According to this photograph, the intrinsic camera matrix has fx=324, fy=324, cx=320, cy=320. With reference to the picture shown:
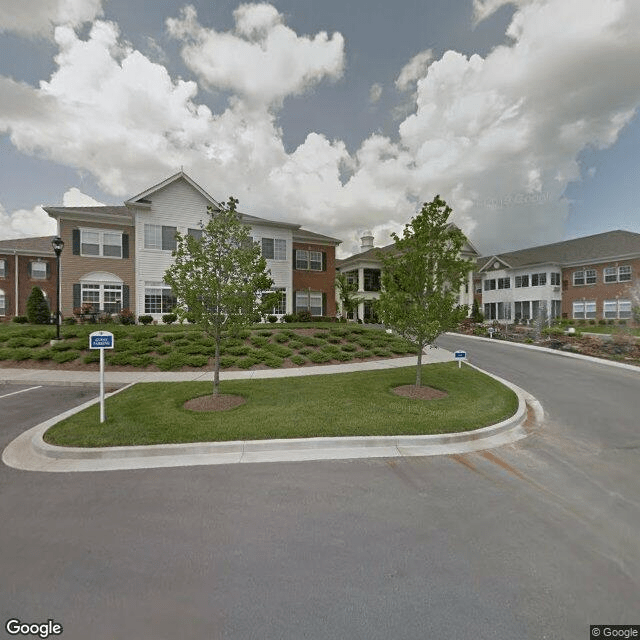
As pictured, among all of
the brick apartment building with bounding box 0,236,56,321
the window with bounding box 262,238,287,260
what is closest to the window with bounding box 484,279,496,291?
the window with bounding box 262,238,287,260

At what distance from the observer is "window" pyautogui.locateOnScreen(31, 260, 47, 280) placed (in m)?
28.9

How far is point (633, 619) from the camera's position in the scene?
2561 mm

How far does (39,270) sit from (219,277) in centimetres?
3089

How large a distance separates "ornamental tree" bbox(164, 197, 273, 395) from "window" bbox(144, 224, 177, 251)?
16.1 meters

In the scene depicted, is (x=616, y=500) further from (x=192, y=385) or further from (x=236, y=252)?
(x=192, y=385)

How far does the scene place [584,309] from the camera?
119ft

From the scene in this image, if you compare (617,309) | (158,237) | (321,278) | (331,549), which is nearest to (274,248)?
(321,278)

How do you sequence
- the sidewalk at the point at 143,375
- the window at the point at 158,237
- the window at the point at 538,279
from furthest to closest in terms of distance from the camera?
the window at the point at 538,279 → the window at the point at 158,237 → the sidewalk at the point at 143,375

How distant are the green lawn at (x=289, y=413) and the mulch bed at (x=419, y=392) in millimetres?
266

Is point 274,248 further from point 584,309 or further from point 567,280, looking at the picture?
point 584,309

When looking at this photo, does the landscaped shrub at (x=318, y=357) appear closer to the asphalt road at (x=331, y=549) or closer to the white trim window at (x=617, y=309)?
the asphalt road at (x=331, y=549)

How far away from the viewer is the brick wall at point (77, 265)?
826 inches

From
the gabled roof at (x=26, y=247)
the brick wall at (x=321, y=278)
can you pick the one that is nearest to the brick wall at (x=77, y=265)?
the gabled roof at (x=26, y=247)

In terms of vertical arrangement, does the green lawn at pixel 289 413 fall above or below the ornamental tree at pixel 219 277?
below
